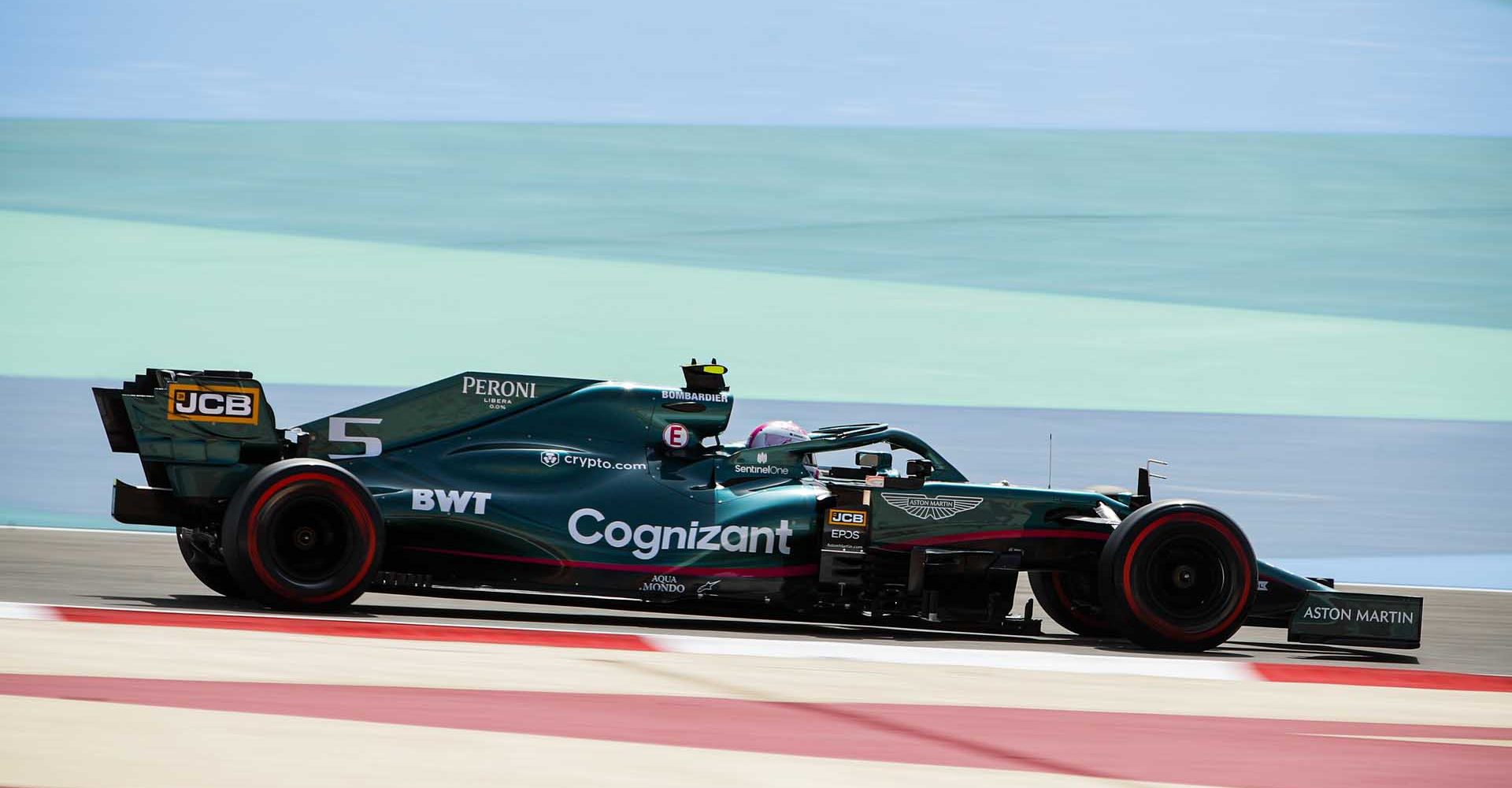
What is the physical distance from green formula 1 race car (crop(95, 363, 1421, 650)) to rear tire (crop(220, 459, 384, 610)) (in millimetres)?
11

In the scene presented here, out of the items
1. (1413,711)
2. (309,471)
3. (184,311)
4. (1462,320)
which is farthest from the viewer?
(1462,320)

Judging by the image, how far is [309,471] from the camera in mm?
9547

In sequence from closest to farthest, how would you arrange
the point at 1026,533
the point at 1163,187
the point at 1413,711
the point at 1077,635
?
the point at 1413,711, the point at 1026,533, the point at 1077,635, the point at 1163,187

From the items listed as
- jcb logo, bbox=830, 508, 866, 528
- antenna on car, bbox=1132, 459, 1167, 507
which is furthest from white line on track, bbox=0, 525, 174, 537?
antenna on car, bbox=1132, 459, 1167, 507

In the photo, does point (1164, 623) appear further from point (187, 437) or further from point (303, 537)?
point (187, 437)

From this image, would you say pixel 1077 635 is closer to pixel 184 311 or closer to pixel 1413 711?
pixel 1413 711

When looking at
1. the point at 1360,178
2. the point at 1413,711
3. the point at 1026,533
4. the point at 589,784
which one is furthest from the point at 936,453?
the point at 1360,178

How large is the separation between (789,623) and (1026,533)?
5.53 ft

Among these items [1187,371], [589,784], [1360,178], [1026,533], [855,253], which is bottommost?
[589,784]

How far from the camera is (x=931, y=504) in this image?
10430 mm

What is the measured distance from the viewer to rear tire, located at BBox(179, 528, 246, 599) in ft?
34.3

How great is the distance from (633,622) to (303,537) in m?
2.08

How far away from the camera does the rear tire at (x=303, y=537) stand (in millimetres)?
9414

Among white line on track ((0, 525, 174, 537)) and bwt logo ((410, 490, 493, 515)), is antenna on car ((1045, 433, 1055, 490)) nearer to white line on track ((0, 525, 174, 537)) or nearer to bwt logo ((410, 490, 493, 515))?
bwt logo ((410, 490, 493, 515))
